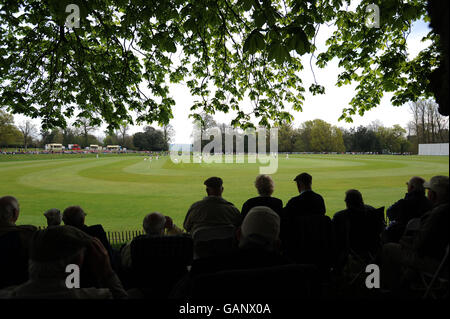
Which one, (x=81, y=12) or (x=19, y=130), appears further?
(x=19, y=130)

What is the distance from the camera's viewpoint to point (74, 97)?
366 inches

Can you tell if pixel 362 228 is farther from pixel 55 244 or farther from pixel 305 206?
pixel 55 244

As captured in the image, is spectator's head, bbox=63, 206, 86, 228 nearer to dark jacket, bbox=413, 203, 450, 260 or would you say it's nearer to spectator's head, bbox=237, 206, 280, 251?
spectator's head, bbox=237, 206, 280, 251

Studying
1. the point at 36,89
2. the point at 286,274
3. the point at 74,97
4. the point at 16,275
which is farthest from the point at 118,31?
the point at 286,274

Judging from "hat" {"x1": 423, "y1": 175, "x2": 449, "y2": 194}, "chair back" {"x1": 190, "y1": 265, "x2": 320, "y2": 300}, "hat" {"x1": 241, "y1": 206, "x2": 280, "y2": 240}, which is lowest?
"chair back" {"x1": 190, "y1": 265, "x2": 320, "y2": 300}

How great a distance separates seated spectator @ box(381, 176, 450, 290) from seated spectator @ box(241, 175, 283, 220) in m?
1.65

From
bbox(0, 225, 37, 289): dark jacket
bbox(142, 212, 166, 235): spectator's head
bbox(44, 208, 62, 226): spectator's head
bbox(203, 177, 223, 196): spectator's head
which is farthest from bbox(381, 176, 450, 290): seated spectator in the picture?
bbox(44, 208, 62, 226): spectator's head

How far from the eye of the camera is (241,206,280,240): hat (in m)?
2.11

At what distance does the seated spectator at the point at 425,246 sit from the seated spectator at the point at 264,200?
1.65 metres

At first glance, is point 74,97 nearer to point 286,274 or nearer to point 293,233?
point 293,233

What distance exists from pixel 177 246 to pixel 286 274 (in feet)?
4.29

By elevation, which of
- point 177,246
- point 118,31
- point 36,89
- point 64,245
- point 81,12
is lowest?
point 177,246

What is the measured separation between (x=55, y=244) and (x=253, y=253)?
5.14 ft

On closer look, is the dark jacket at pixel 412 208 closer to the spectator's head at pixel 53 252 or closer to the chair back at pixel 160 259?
the chair back at pixel 160 259
